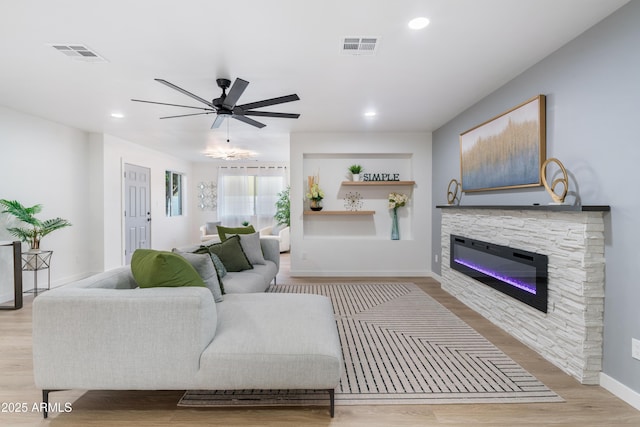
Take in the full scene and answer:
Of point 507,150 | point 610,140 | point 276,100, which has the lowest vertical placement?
point 610,140

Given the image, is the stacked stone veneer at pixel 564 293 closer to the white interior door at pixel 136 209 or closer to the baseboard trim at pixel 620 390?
the baseboard trim at pixel 620 390

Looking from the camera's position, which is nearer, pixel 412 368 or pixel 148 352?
pixel 148 352

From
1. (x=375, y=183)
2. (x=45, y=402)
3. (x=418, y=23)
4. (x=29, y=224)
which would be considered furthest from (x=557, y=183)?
(x=29, y=224)

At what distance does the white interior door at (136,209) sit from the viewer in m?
6.43

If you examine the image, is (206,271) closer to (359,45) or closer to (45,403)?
(45,403)

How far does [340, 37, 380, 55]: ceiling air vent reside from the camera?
2.51m

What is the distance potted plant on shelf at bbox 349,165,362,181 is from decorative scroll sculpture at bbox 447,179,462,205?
1529 millimetres

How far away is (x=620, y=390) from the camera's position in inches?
81.4

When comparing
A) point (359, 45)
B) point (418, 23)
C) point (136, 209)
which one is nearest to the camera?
point (418, 23)

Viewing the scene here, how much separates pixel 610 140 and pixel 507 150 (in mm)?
1159

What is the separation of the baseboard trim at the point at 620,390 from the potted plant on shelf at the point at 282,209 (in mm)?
7099

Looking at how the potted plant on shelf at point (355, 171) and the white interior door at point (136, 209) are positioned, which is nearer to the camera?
the potted plant on shelf at point (355, 171)

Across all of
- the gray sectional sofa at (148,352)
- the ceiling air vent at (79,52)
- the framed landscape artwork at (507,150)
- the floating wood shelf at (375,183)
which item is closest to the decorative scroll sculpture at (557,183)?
the framed landscape artwork at (507,150)

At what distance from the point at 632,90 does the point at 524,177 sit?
1123 mm
